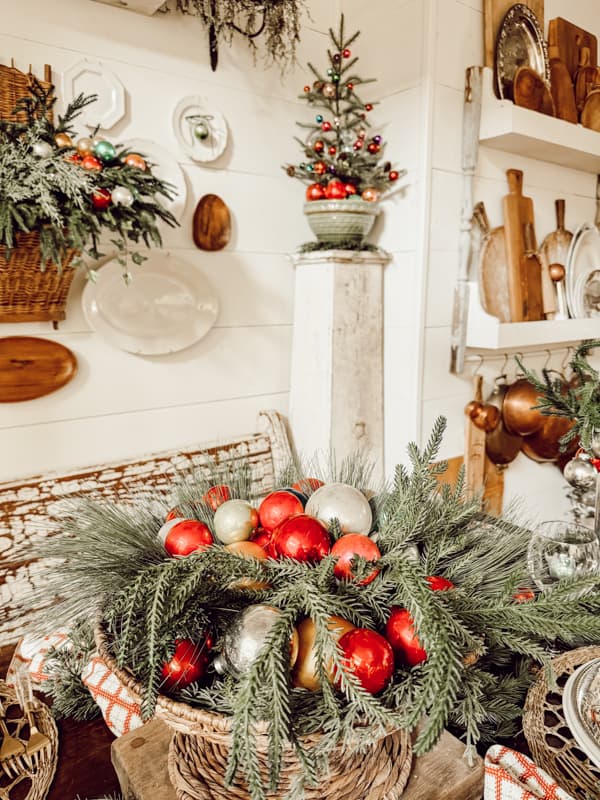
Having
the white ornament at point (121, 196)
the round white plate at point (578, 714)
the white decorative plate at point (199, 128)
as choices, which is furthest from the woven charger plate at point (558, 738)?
the white decorative plate at point (199, 128)

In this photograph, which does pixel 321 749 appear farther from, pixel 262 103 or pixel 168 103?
pixel 262 103

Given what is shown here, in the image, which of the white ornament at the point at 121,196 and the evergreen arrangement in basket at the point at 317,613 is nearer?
the evergreen arrangement in basket at the point at 317,613

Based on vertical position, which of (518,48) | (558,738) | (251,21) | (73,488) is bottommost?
(558,738)

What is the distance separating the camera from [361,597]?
0.60m

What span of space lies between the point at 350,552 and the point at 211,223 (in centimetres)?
112

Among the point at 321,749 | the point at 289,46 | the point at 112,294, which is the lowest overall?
the point at 321,749

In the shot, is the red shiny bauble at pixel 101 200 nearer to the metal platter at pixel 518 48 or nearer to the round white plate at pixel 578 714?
the round white plate at pixel 578 714

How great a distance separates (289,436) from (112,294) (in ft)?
2.17

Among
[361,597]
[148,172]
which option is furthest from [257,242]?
[361,597]

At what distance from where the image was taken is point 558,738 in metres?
0.68

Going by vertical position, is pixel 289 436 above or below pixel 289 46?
below

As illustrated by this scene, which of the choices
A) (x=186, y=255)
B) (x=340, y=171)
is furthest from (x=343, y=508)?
(x=340, y=171)

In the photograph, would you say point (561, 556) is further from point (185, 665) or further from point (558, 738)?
point (185, 665)

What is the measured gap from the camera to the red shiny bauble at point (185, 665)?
55cm
